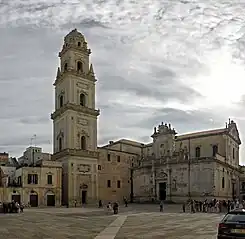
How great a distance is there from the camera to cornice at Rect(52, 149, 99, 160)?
63.8 m

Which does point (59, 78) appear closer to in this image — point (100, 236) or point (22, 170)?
point (22, 170)

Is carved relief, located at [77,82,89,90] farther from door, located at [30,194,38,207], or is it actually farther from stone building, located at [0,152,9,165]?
stone building, located at [0,152,9,165]

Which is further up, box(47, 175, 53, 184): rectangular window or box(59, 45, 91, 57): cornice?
box(59, 45, 91, 57): cornice

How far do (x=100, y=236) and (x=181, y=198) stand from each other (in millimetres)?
49654

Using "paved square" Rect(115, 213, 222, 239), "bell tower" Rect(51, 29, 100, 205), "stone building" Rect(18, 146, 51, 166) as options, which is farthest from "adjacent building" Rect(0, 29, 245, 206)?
"paved square" Rect(115, 213, 222, 239)

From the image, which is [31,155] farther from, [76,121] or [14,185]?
[14,185]

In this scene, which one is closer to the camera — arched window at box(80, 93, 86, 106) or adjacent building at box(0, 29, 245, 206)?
adjacent building at box(0, 29, 245, 206)

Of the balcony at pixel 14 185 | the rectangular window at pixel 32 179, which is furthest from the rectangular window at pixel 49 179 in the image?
the balcony at pixel 14 185

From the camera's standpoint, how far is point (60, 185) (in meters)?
62.7

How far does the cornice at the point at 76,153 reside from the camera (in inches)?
2510

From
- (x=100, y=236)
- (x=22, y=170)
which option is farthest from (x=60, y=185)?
(x=100, y=236)

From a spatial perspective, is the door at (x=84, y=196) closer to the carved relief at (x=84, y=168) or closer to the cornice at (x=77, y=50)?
the carved relief at (x=84, y=168)

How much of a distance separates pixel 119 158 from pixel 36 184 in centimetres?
2010

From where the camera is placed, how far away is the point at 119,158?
76.9 m
